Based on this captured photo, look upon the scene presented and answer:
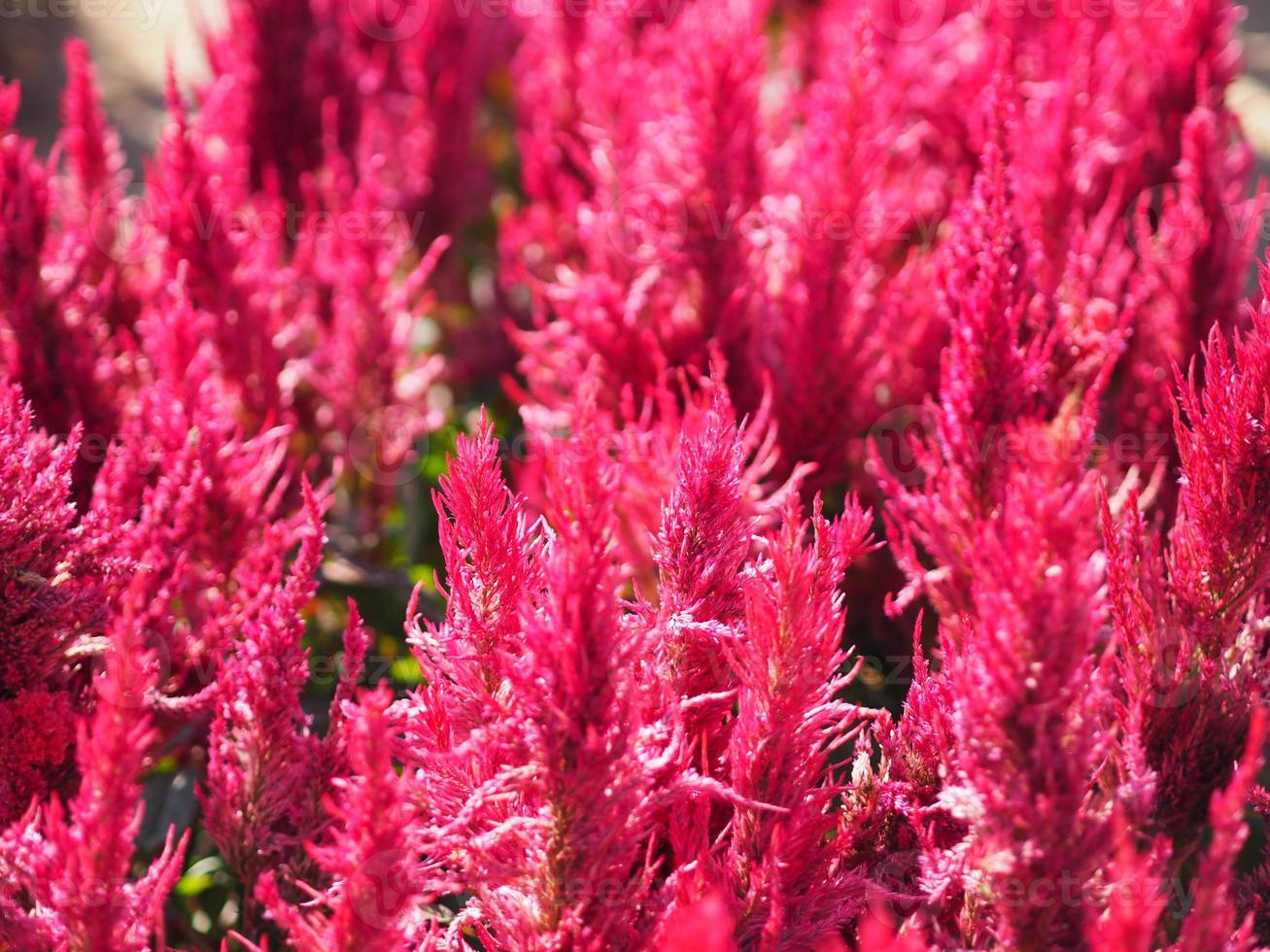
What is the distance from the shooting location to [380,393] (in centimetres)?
197

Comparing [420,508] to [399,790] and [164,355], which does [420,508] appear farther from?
[399,790]

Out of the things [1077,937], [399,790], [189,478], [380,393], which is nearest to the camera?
[399,790]

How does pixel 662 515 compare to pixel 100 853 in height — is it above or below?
above

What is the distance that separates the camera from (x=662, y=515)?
1.22m

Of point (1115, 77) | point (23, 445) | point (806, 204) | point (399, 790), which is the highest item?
point (1115, 77)

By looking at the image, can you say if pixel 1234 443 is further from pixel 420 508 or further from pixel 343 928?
pixel 420 508

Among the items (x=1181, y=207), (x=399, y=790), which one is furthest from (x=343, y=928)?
(x=1181, y=207)

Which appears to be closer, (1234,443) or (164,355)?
(1234,443)

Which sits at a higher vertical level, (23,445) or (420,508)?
(23,445)

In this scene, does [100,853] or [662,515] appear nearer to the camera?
[100,853]

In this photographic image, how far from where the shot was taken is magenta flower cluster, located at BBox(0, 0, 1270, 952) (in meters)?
0.96

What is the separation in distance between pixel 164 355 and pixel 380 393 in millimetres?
482

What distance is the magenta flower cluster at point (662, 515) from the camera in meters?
0.96

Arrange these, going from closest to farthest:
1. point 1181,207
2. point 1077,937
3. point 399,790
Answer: point 399,790 < point 1077,937 < point 1181,207
